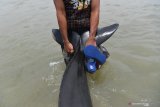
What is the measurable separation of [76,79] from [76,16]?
1.15m

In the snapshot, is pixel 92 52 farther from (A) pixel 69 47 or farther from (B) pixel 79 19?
(B) pixel 79 19

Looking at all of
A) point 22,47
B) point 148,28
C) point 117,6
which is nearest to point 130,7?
point 117,6

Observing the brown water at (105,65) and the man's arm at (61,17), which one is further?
the man's arm at (61,17)

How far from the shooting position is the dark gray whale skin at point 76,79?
3.69m

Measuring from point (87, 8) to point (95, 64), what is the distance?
2.89 ft

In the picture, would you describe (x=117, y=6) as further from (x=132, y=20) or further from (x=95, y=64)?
(x=95, y=64)

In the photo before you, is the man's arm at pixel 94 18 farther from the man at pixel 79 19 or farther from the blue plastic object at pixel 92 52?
the blue plastic object at pixel 92 52

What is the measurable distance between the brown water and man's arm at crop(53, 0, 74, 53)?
1.98ft

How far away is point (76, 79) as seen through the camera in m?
4.11

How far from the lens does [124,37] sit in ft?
21.1

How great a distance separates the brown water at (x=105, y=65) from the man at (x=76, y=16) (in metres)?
0.70

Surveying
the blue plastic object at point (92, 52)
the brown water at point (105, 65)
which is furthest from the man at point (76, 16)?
the brown water at point (105, 65)

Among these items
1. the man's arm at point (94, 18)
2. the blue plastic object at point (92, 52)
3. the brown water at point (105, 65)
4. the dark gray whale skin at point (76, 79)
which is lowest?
the brown water at point (105, 65)

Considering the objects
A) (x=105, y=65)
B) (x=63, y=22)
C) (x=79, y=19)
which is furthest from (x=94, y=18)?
(x=105, y=65)
